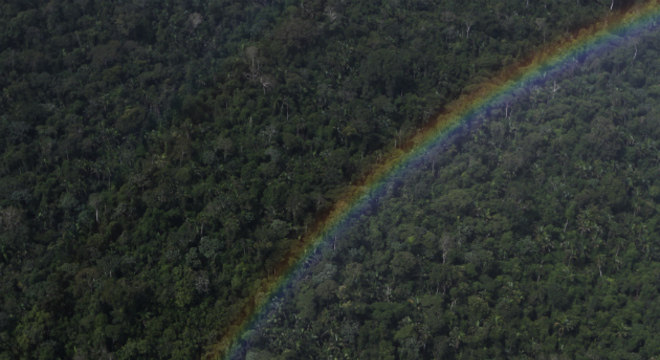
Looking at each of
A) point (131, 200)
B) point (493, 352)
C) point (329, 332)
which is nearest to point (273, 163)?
point (131, 200)

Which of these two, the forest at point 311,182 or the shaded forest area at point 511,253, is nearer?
the forest at point 311,182

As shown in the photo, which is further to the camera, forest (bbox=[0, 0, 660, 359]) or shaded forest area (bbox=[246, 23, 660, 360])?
shaded forest area (bbox=[246, 23, 660, 360])

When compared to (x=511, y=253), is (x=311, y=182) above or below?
above

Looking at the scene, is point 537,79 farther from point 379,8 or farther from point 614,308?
point 614,308

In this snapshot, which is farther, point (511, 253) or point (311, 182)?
point (311, 182)
